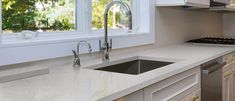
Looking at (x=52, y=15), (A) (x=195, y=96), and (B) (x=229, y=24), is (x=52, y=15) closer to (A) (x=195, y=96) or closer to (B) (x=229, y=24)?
(A) (x=195, y=96)

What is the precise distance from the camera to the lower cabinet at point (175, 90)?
134 cm

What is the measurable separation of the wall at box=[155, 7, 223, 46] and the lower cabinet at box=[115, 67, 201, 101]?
960 millimetres

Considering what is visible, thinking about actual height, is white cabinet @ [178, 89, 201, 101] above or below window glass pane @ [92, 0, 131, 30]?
below

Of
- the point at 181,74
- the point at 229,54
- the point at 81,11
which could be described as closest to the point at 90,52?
the point at 81,11

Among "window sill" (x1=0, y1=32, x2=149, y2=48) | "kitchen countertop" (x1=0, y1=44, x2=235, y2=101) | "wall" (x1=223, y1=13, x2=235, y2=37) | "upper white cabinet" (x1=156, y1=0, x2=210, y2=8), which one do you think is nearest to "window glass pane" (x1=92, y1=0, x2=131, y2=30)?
"window sill" (x1=0, y1=32, x2=149, y2=48)

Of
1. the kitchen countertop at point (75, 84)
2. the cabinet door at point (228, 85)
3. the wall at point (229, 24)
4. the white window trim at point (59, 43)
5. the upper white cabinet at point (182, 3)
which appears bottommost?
the cabinet door at point (228, 85)

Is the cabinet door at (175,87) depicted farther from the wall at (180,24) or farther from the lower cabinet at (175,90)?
the wall at (180,24)

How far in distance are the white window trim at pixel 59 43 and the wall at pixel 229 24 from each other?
241cm

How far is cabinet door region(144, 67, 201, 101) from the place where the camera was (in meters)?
1.42

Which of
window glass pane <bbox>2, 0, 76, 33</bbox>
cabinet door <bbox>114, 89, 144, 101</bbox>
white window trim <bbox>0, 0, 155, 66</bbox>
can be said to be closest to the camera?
cabinet door <bbox>114, 89, 144, 101</bbox>

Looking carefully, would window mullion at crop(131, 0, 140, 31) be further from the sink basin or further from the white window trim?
the sink basin

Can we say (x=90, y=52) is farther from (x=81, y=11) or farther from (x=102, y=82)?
(x=102, y=82)

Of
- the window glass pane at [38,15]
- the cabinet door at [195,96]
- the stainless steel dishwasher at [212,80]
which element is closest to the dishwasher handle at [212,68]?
the stainless steel dishwasher at [212,80]

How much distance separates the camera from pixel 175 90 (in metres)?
1.65
